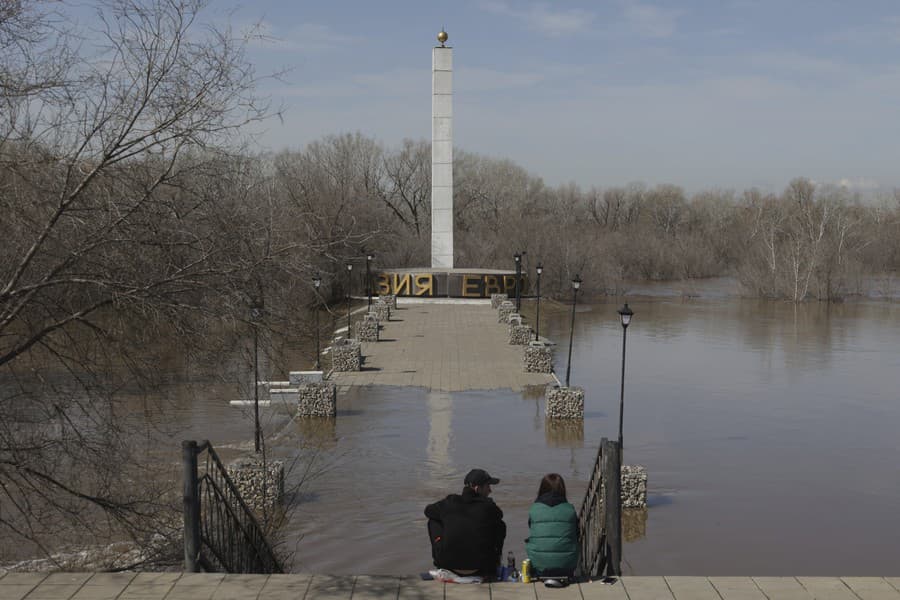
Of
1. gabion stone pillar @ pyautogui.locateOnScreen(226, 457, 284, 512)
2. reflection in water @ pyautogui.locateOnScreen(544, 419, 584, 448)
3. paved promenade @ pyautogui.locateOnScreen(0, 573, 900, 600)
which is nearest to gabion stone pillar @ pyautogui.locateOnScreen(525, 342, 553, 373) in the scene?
reflection in water @ pyautogui.locateOnScreen(544, 419, 584, 448)

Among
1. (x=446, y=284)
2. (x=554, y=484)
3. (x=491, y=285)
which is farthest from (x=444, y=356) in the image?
(x=554, y=484)

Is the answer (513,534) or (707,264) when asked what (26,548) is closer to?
(513,534)

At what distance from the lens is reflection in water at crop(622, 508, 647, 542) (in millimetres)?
12984

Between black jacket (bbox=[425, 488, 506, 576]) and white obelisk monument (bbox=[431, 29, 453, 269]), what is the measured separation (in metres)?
42.7

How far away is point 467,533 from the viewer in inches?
263

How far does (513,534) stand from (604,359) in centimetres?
1837

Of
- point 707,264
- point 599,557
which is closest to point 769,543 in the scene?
point 599,557

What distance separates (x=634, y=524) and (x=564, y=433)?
525 centimetres

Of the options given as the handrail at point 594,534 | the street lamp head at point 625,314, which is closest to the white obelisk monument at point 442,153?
the street lamp head at point 625,314

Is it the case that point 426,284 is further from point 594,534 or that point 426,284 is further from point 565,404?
point 594,534

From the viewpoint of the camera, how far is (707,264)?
76438 mm

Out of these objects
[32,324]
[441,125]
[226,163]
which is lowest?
[32,324]

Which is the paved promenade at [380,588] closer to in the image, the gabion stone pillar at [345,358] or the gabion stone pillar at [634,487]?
the gabion stone pillar at [634,487]

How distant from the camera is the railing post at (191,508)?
657 centimetres
